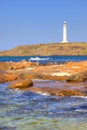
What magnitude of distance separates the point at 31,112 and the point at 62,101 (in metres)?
4.38

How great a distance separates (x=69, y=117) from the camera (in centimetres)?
1769

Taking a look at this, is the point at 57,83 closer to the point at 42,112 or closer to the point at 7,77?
the point at 7,77

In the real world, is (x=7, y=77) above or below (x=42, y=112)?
above

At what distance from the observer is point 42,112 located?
1936 centimetres

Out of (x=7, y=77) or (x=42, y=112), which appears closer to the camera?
(x=42, y=112)

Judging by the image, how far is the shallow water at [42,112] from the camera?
1580cm

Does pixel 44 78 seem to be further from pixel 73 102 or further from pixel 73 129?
pixel 73 129

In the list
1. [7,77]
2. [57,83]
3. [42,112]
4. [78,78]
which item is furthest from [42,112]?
[7,77]

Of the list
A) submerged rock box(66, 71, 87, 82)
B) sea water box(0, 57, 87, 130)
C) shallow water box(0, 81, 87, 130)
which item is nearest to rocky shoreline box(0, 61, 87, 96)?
submerged rock box(66, 71, 87, 82)

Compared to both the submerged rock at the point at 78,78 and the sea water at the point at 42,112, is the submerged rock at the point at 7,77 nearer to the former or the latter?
the submerged rock at the point at 78,78

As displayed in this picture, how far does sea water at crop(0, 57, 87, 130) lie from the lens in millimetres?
15802

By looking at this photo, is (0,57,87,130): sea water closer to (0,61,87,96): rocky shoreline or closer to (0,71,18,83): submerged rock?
(0,61,87,96): rocky shoreline

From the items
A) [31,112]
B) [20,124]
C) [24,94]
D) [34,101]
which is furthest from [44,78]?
[20,124]

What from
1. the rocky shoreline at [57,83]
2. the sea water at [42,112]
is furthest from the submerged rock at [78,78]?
the sea water at [42,112]
